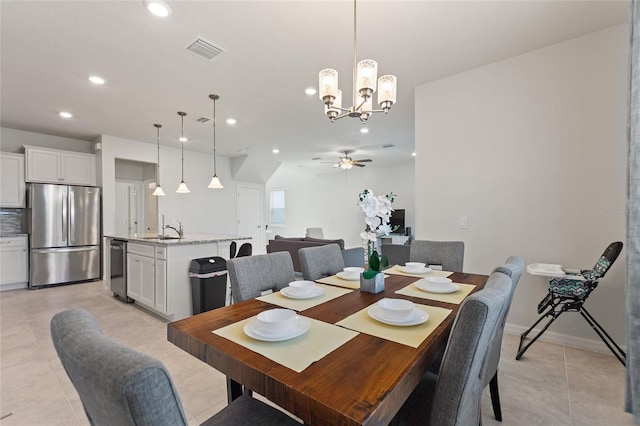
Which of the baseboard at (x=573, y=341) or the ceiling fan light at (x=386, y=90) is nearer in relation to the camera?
the ceiling fan light at (x=386, y=90)

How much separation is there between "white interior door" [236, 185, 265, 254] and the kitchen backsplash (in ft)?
13.8

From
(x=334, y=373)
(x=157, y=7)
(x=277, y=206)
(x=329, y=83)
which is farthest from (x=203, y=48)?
(x=277, y=206)

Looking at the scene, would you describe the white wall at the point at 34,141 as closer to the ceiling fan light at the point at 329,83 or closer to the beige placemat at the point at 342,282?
the ceiling fan light at the point at 329,83

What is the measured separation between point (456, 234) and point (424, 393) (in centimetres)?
236

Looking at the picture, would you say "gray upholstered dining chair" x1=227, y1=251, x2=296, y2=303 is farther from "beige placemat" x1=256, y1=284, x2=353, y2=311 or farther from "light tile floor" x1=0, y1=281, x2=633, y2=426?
"light tile floor" x1=0, y1=281, x2=633, y2=426

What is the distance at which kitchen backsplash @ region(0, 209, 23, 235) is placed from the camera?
4.75 m

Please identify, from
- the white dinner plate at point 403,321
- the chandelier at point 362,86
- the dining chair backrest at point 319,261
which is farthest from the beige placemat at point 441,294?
the chandelier at point 362,86

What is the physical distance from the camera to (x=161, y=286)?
→ 3270mm

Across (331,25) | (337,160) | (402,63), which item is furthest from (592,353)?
(337,160)

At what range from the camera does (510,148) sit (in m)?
2.93

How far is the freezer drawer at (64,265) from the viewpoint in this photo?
4.85 metres

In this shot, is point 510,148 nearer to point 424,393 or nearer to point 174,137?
point 424,393

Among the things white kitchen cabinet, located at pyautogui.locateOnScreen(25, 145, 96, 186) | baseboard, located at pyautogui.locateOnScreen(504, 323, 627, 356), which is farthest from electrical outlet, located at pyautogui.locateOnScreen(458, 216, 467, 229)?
white kitchen cabinet, located at pyautogui.locateOnScreen(25, 145, 96, 186)

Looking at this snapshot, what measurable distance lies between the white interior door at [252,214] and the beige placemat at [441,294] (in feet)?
22.0
